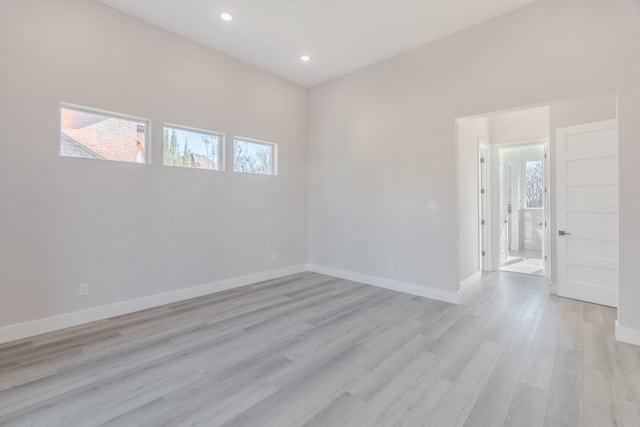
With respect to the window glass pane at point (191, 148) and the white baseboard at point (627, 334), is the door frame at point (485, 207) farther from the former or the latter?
the window glass pane at point (191, 148)

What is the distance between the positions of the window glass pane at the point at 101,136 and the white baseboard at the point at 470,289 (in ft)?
15.0

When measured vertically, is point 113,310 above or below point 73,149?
below

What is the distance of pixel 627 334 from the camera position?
2.69 meters

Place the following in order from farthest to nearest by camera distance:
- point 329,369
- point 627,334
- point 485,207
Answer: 1. point 485,207
2. point 627,334
3. point 329,369

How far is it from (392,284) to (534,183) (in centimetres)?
610

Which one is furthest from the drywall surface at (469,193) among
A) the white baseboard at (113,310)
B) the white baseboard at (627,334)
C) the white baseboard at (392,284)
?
the white baseboard at (113,310)

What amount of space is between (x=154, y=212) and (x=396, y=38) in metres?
3.98

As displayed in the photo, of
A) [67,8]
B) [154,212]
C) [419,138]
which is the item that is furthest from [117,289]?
[419,138]

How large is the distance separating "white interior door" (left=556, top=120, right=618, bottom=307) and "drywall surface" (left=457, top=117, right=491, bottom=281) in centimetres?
111

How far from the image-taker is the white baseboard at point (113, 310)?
110 inches

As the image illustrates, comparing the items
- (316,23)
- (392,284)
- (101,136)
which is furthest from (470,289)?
(101,136)

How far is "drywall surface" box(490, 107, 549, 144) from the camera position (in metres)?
4.97

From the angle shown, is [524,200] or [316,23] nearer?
[316,23]

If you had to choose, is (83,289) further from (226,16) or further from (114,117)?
(226,16)
